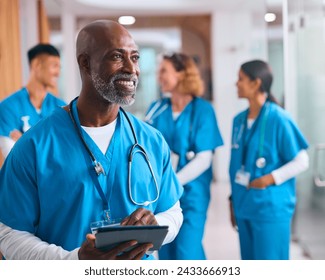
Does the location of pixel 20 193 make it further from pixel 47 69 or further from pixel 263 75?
pixel 263 75

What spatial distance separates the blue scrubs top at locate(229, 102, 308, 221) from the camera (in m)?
2.13

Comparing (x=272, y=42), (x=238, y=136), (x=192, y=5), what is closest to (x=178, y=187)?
(x=238, y=136)

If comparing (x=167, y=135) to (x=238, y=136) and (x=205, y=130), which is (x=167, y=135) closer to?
(x=205, y=130)

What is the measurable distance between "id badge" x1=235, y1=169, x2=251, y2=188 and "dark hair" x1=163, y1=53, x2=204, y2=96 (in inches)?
18.8

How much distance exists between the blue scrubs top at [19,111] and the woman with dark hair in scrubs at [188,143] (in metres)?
0.54

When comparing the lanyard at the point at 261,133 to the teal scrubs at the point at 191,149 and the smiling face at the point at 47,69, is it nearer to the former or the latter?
the teal scrubs at the point at 191,149

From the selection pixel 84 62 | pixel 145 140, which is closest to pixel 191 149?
pixel 145 140

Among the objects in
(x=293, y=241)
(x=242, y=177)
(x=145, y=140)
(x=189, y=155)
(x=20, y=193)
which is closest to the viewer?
(x=20, y=193)

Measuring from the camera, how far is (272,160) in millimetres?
2145

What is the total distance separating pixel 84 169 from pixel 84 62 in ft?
0.81

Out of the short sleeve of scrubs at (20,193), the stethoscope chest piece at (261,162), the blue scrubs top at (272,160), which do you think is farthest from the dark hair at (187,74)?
the short sleeve of scrubs at (20,193)

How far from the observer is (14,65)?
2209 mm

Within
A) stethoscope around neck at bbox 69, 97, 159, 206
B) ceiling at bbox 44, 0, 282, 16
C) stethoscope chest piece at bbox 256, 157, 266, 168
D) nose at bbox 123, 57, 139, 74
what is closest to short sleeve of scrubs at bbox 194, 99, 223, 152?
stethoscope chest piece at bbox 256, 157, 266, 168

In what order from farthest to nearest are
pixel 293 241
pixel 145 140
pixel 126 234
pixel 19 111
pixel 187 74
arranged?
pixel 293 241
pixel 187 74
pixel 19 111
pixel 145 140
pixel 126 234
